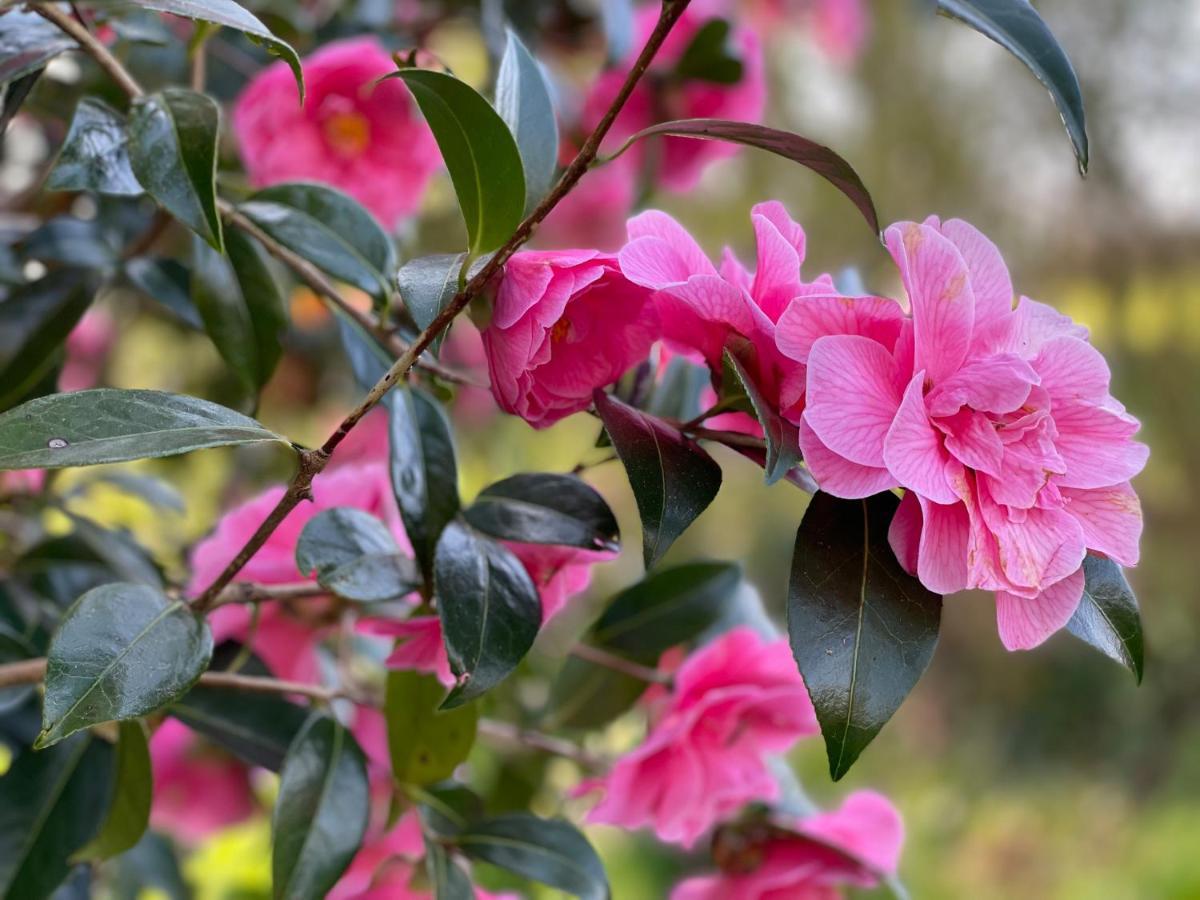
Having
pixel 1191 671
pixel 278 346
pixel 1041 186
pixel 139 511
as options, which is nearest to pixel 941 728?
pixel 1191 671

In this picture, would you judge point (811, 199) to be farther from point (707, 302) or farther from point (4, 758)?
point (707, 302)

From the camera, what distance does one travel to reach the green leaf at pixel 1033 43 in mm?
309

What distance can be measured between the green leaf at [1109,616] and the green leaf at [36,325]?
43cm

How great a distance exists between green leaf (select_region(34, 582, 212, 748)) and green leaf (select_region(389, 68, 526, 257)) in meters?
0.15

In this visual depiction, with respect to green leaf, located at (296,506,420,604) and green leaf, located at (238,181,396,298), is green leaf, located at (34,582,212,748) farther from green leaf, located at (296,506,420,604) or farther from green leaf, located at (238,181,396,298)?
green leaf, located at (238,181,396,298)

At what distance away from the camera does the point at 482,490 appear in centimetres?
43

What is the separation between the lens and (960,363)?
0.32m

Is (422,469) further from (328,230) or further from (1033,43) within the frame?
(1033,43)

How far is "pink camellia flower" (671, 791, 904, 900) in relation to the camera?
0.53 meters

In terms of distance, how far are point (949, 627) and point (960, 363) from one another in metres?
4.14

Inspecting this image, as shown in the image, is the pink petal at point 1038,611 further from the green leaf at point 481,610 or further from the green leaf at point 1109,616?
the green leaf at point 481,610

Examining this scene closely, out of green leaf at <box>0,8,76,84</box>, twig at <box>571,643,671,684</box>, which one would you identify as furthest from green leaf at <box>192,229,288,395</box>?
twig at <box>571,643,671,684</box>

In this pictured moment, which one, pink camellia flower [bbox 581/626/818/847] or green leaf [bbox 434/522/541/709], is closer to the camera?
green leaf [bbox 434/522/541/709]

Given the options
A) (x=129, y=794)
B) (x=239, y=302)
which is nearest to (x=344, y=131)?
(x=239, y=302)
